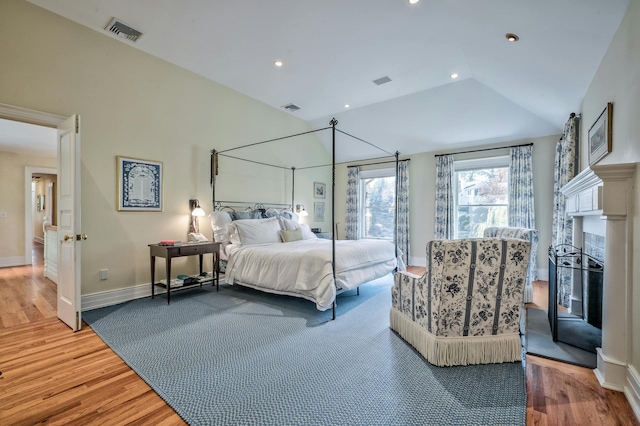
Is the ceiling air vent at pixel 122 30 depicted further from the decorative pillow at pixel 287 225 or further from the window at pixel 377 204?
the window at pixel 377 204

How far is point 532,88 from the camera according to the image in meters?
3.96

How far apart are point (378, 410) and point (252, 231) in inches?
131

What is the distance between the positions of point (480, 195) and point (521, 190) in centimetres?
78


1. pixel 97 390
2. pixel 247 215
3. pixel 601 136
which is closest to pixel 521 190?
pixel 601 136

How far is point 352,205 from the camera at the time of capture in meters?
7.63

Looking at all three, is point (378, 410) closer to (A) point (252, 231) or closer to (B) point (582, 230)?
(A) point (252, 231)

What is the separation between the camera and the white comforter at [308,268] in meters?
3.43

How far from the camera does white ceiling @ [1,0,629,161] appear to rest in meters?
2.76

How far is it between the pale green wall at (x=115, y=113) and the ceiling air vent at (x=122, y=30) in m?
0.23

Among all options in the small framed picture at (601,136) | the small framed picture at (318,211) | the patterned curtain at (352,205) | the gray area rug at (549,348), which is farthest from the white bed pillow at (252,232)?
the small framed picture at (601,136)

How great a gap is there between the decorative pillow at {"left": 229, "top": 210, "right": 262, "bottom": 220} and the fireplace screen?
426 cm

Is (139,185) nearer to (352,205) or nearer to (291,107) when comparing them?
(291,107)

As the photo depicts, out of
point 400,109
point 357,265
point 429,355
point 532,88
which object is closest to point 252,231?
point 357,265

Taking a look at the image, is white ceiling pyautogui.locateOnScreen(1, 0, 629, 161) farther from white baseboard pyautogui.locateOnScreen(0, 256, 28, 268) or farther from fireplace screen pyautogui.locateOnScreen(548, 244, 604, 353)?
white baseboard pyautogui.locateOnScreen(0, 256, 28, 268)
